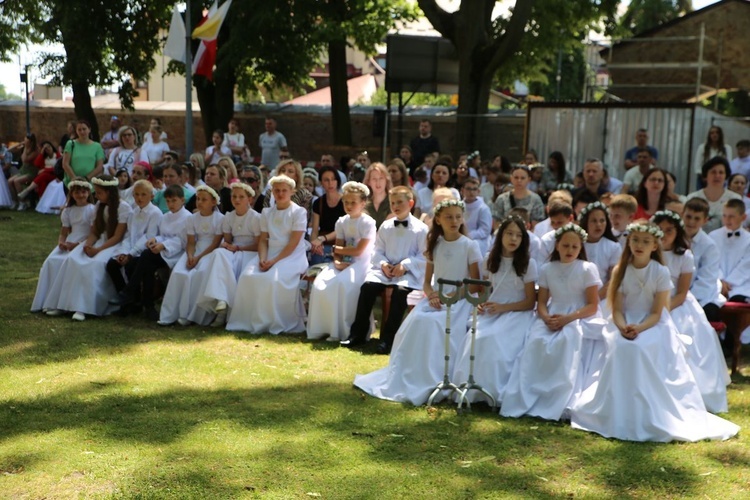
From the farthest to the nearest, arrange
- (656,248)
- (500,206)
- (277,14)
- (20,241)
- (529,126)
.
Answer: (277,14), (529,126), (20,241), (500,206), (656,248)

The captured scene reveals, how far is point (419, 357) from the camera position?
7.19 meters

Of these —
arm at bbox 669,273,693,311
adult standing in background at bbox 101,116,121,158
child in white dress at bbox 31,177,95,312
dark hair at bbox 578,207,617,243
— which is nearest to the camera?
arm at bbox 669,273,693,311

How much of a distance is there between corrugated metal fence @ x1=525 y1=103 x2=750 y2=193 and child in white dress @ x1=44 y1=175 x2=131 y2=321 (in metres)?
8.17

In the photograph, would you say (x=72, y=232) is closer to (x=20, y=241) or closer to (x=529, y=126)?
(x=20, y=241)

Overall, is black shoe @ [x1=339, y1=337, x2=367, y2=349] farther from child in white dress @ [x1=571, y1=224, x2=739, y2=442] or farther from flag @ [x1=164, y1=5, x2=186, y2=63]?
flag @ [x1=164, y1=5, x2=186, y2=63]

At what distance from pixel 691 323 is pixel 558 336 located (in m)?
1.28

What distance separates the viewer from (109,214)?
10016mm

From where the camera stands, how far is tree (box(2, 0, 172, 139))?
21.7 m

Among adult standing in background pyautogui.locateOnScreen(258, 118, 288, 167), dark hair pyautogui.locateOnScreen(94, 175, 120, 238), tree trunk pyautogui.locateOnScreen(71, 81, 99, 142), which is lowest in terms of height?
dark hair pyautogui.locateOnScreen(94, 175, 120, 238)

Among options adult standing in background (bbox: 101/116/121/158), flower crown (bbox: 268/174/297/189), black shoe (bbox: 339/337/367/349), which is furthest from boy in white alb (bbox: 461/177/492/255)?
adult standing in background (bbox: 101/116/121/158)

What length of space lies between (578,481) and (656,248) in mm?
2221

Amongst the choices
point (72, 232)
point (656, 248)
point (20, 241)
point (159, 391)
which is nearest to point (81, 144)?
point (20, 241)

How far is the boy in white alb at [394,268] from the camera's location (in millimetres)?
8703

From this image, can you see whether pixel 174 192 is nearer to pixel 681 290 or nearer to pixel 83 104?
pixel 681 290
